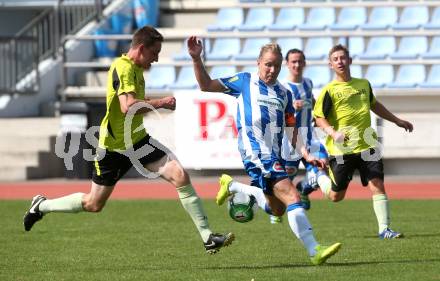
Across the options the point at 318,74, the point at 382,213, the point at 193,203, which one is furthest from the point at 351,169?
the point at 318,74

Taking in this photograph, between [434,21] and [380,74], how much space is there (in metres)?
2.00

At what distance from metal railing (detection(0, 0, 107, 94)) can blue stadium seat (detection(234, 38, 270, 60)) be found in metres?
3.69

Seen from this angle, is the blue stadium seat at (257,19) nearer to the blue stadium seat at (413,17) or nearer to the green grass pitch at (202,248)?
the blue stadium seat at (413,17)

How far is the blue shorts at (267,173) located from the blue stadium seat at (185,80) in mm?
13546

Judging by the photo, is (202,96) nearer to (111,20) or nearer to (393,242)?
(111,20)

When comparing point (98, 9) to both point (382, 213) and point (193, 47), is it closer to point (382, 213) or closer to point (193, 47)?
point (382, 213)

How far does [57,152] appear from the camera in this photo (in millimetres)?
22641

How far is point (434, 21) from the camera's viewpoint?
23516mm

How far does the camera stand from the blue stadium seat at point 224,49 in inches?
938

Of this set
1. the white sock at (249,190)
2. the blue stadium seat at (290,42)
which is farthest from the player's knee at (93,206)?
the blue stadium seat at (290,42)

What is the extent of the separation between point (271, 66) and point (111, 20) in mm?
16474

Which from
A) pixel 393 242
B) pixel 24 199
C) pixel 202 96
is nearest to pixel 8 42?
pixel 202 96

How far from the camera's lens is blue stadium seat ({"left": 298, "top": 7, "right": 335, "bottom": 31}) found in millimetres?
24000

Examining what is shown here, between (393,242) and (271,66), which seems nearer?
(271,66)
